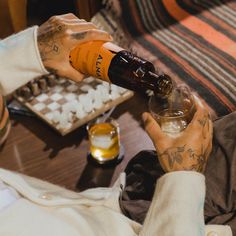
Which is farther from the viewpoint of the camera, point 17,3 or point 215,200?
point 17,3

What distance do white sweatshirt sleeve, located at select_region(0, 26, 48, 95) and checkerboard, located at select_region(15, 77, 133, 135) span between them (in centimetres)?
40

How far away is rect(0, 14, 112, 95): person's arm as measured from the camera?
90 centimetres

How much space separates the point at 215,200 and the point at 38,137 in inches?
27.8

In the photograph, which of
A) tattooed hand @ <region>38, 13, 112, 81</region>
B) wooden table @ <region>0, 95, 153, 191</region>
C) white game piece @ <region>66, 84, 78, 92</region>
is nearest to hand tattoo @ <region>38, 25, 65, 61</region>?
tattooed hand @ <region>38, 13, 112, 81</region>

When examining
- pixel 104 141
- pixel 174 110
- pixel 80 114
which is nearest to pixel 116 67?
pixel 174 110

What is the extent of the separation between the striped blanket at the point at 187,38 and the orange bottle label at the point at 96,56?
0.52 meters

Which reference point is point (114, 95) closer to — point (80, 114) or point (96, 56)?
point (80, 114)

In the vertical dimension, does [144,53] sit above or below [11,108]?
above

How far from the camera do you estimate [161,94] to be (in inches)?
35.6

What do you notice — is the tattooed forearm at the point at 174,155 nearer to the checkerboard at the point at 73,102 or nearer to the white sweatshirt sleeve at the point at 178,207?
the white sweatshirt sleeve at the point at 178,207

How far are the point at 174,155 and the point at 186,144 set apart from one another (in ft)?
0.11

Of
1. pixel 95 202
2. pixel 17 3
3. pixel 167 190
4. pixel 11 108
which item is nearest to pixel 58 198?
pixel 95 202

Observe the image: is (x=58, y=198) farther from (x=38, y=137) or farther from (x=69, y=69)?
(x=38, y=137)

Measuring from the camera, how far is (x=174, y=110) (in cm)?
89
